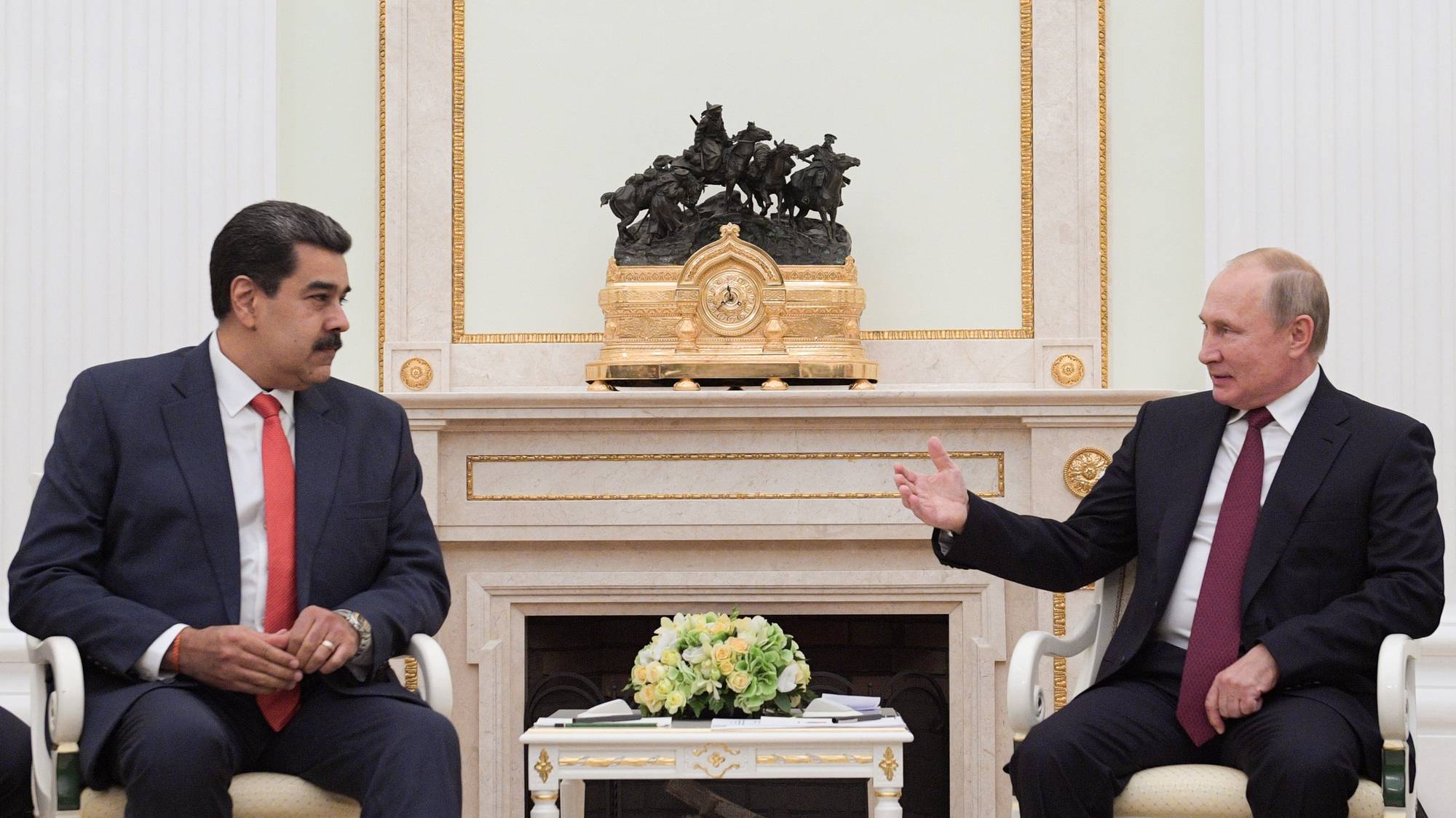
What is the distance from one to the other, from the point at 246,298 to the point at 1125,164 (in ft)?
8.89

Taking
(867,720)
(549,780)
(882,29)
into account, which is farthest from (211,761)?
(882,29)

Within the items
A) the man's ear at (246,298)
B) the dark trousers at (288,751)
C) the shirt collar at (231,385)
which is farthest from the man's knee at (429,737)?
the man's ear at (246,298)

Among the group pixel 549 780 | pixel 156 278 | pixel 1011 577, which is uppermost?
pixel 156 278

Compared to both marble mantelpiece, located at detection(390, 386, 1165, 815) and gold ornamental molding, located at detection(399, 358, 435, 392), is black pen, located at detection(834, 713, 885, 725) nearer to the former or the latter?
marble mantelpiece, located at detection(390, 386, 1165, 815)

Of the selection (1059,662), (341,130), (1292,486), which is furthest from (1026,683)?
(341,130)

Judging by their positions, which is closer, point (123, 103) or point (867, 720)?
point (867, 720)

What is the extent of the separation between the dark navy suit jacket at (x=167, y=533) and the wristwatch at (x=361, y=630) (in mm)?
16

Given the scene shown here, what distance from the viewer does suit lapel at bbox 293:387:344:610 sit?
270 centimetres

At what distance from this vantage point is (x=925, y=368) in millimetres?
4586

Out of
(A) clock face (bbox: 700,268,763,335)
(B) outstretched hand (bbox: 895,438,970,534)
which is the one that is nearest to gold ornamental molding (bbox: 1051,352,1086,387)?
(A) clock face (bbox: 700,268,763,335)

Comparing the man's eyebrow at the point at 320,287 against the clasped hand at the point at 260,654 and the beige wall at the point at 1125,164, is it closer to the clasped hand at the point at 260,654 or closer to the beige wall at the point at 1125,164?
the clasped hand at the point at 260,654

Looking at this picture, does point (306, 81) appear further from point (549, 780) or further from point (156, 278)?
point (549, 780)

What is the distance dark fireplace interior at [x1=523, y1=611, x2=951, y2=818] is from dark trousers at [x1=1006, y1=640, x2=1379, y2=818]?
5.56 ft

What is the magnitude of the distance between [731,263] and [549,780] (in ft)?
5.74
